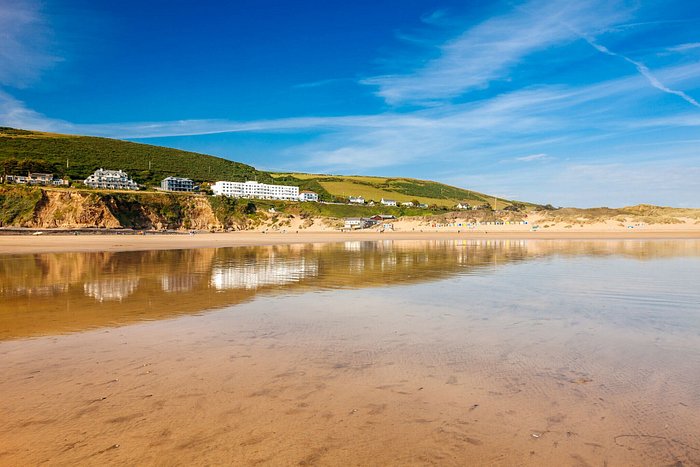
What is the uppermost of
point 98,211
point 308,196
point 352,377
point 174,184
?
point 174,184

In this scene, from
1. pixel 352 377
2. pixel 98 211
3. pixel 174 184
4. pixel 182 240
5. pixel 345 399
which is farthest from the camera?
pixel 174 184

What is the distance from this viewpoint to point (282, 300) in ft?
36.5

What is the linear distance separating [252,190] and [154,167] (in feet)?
96.1

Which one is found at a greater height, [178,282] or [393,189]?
[393,189]

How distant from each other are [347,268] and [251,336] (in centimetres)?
1099

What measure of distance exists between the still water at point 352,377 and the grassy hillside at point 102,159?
99480 mm

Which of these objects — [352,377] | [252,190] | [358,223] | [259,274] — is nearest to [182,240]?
[259,274]

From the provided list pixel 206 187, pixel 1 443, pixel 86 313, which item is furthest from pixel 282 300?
pixel 206 187

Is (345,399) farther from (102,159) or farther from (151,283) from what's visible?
(102,159)

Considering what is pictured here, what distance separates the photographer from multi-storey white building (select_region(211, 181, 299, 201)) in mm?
114938

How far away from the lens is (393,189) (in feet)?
529

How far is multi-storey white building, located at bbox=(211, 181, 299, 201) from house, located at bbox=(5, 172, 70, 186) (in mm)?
35617

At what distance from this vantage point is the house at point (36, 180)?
7812cm

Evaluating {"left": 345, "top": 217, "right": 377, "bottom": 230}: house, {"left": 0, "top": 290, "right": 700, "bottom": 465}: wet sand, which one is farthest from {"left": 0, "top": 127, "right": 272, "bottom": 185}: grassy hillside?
{"left": 0, "top": 290, "right": 700, "bottom": 465}: wet sand
